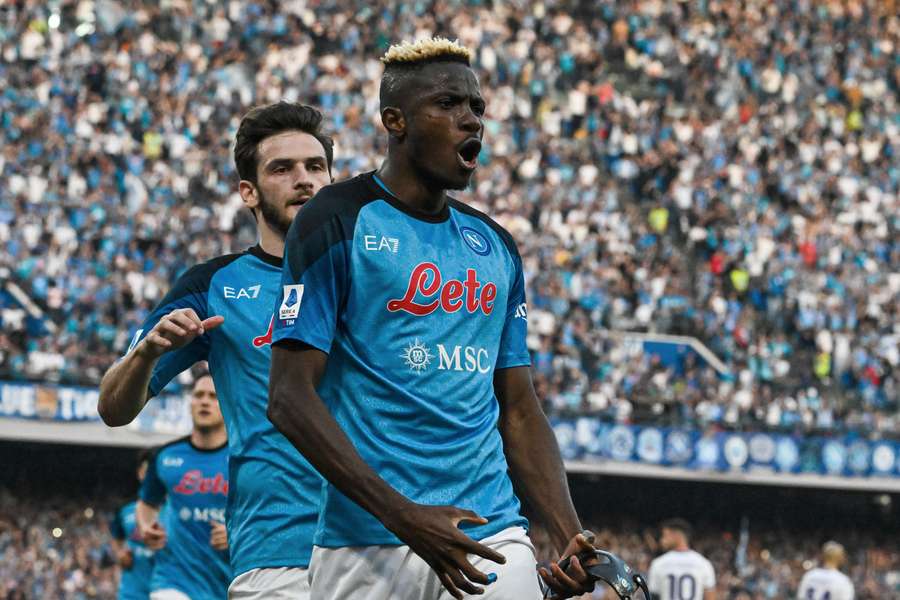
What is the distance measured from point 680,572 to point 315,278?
36.8 feet

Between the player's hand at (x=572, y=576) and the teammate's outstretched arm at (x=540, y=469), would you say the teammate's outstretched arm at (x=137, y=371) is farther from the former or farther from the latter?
the player's hand at (x=572, y=576)

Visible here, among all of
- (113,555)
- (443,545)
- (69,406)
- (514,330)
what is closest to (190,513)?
(514,330)

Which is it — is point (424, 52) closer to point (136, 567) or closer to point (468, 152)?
point (468, 152)

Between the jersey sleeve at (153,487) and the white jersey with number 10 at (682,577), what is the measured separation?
6531 millimetres

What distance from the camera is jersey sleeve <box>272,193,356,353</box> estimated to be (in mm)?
4406

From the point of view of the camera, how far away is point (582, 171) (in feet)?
104

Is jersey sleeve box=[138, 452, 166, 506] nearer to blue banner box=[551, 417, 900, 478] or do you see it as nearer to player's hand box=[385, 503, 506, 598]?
player's hand box=[385, 503, 506, 598]

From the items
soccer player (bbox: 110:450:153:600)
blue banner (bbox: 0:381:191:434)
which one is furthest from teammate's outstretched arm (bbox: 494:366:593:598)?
blue banner (bbox: 0:381:191:434)

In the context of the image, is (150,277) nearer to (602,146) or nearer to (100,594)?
(100,594)

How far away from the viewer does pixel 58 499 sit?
86.8ft

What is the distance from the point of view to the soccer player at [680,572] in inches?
593

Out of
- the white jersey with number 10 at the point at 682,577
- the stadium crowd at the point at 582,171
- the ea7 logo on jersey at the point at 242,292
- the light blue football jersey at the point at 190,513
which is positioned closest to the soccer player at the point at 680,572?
the white jersey with number 10 at the point at 682,577

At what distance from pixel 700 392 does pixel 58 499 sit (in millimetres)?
10359

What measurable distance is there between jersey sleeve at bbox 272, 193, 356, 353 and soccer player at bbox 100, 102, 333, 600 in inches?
31.8
